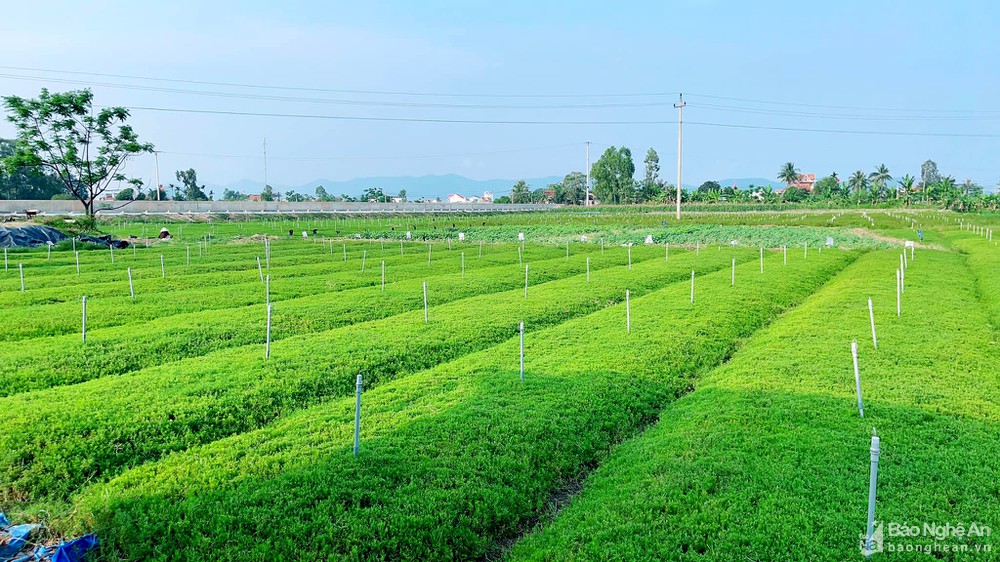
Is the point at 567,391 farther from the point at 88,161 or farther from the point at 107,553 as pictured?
the point at 88,161

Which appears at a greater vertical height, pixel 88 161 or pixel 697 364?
pixel 88 161

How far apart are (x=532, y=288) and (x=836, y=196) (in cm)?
15180

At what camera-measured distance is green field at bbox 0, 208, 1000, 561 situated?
8.71 m

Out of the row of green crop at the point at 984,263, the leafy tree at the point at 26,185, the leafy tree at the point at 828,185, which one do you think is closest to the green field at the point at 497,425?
the row of green crop at the point at 984,263

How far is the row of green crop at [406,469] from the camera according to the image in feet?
28.2

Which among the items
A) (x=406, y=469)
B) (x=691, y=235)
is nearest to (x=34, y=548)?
(x=406, y=469)

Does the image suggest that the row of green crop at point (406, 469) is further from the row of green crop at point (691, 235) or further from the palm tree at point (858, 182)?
the palm tree at point (858, 182)

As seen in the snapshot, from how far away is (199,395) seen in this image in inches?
550

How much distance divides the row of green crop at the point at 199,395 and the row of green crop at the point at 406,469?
0.99 m

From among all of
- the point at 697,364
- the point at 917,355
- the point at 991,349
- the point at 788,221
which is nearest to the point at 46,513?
the point at 697,364

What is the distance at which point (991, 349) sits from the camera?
1800 centimetres

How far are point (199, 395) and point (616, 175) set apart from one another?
165126 millimetres

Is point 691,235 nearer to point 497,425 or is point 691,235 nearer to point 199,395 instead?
point 497,425

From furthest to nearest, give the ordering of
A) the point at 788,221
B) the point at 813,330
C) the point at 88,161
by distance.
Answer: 1. the point at 788,221
2. the point at 88,161
3. the point at 813,330
